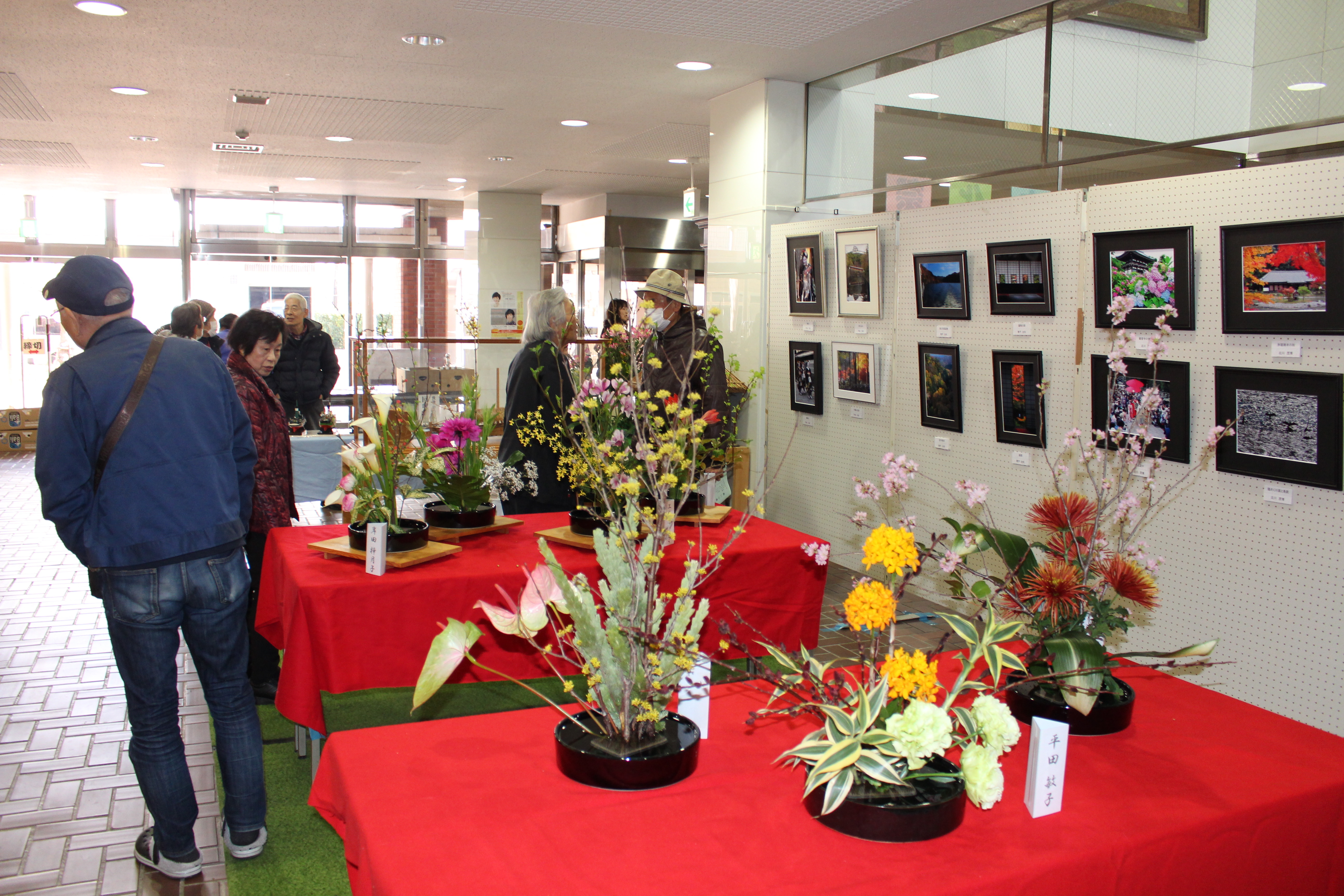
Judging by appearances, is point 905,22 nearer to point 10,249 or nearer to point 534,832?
point 534,832

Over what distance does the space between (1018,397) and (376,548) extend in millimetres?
3253

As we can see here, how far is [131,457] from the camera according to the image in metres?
2.54

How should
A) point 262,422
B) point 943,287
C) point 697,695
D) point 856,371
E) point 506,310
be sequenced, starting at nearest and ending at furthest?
1. point 697,695
2. point 262,422
3. point 943,287
4. point 856,371
5. point 506,310

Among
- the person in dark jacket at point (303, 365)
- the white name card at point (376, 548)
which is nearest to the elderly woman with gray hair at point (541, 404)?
the white name card at point (376, 548)

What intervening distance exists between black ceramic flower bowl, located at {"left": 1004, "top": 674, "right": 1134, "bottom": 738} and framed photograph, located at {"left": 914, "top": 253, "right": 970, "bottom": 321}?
11.4 feet

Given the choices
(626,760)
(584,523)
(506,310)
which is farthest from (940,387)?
(506,310)

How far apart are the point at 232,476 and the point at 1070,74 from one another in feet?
13.9

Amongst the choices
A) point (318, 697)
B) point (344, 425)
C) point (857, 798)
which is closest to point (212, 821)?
point (318, 697)

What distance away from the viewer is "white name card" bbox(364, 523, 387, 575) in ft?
9.79

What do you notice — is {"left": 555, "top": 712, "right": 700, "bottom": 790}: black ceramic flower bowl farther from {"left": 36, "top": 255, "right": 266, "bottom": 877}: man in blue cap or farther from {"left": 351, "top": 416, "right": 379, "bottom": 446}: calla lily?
A: {"left": 351, "top": 416, "right": 379, "bottom": 446}: calla lily

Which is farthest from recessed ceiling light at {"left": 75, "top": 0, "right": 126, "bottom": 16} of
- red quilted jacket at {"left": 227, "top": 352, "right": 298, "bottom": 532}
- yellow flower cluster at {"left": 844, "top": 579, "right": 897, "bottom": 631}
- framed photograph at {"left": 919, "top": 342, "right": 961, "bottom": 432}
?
yellow flower cluster at {"left": 844, "top": 579, "right": 897, "bottom": 631}

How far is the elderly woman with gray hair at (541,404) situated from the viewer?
439cm

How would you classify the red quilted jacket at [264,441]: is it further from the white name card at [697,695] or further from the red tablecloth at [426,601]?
the white name card at [697,695]

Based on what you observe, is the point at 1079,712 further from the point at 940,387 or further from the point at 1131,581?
the point at 940,387
